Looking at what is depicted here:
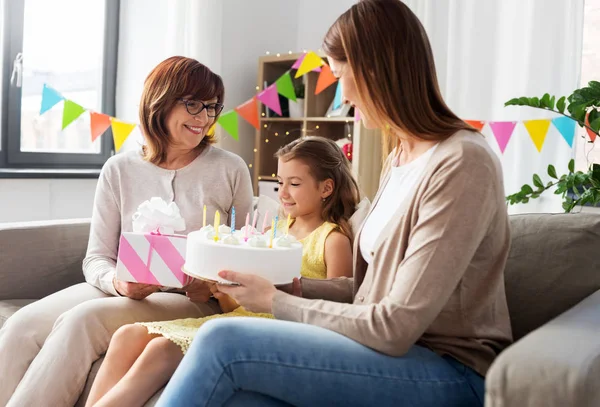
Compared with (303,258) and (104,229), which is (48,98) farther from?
(303,258)

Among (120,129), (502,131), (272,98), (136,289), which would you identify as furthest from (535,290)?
(272,98)

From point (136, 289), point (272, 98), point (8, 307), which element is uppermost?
point (272, 98)

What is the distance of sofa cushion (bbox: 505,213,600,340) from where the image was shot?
1598 millimetres

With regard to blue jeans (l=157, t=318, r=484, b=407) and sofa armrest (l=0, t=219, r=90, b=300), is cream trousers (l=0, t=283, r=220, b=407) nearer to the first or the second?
sofa armrest (l=0, t=219, r=90, b=300)

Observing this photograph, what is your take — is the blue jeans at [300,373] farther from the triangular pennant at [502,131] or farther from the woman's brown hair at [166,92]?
the triangular pennant at [502,131]

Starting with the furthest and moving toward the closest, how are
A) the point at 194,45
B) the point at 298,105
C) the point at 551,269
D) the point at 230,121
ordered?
the point at 298,105
the point at 194,45
the point at 230,121
the point at 551,269

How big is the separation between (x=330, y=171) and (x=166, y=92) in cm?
53

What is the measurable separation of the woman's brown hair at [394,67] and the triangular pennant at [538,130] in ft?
6.43

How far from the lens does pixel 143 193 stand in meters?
2.09

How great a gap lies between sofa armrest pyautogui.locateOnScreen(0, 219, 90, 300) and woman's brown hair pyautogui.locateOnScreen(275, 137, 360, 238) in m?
0.77

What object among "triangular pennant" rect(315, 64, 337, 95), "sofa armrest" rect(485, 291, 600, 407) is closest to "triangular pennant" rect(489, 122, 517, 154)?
"triangular pennant" rect(315, 64, 337, 95)

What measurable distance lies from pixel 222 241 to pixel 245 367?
1.23 feet

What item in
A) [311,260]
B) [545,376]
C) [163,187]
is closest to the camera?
[545,376]

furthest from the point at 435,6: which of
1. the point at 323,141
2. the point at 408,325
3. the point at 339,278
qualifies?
the point at 408,325
